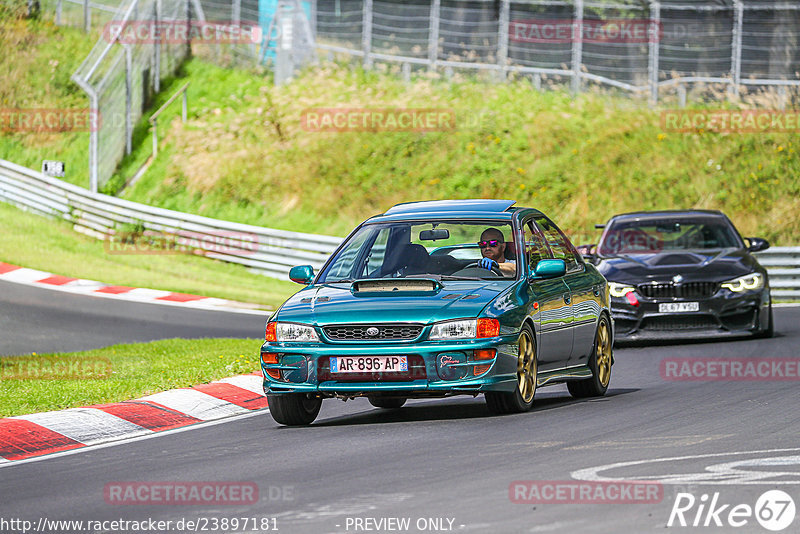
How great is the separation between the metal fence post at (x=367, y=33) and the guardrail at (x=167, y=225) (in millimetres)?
8345

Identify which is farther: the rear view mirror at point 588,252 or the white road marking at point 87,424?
the rear view mirror at point 588,252

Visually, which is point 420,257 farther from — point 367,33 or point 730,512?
point 367,33

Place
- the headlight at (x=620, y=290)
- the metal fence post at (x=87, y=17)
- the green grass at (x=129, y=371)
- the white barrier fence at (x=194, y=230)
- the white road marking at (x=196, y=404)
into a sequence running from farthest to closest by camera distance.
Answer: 1. the metal fence post at (x=87, y=17)
2. the white barrier fence at (x=194, y=230)
3. the headlight at (x=620, y=290)
4. the green grass at (x=129, y=371)
5. the white road marking at (x=196, y=404)

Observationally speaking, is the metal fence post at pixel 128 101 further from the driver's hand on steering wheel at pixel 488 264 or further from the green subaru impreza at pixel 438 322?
the driver's hand on steering wheel at pixel 488 264

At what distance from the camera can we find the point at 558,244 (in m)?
11.8

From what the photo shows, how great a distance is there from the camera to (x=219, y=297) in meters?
25.5

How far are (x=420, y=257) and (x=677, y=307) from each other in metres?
5.89

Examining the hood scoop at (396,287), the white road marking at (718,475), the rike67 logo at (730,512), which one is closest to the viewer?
the rike67 logo at (730,512)

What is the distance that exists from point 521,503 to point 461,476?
2.88 feet

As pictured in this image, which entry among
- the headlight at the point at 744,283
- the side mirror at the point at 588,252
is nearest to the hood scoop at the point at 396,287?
the headlight at the point at 744,283

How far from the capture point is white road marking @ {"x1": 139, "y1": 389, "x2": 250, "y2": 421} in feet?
36.7

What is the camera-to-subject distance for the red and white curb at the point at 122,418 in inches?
378

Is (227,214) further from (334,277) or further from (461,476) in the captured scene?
(461,476)

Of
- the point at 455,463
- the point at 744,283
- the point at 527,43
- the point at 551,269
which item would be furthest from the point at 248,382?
the point at 527,43
